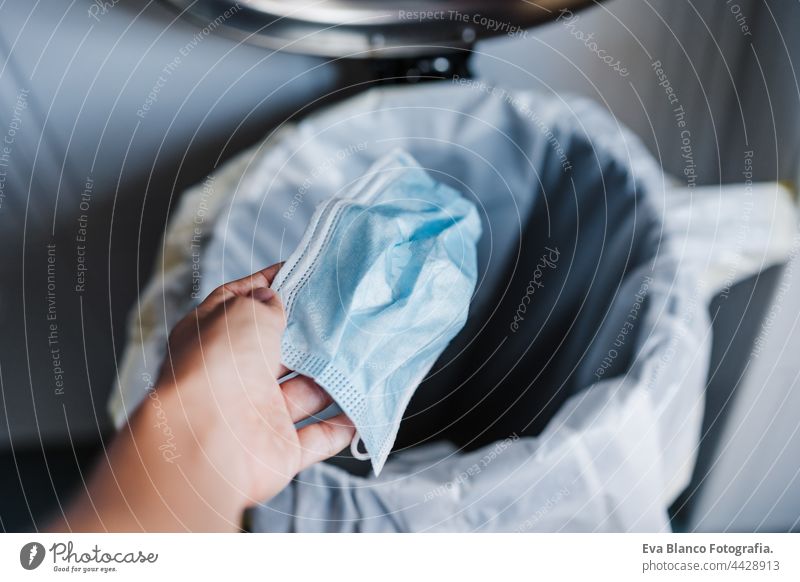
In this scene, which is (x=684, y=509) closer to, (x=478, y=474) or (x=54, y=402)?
(x=478, y=474)

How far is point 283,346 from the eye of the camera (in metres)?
0.26

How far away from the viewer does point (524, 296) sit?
0.40 m

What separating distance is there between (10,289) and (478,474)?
221 millimetres

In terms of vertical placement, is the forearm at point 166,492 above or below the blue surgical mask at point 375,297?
below

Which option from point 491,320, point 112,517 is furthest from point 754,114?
point 112,517

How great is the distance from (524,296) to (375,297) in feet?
0.48

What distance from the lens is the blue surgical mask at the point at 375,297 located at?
10.4 inches

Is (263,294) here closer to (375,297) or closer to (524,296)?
(375,297)

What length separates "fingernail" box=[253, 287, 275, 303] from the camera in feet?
0.84

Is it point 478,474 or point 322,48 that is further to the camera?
point 322,48

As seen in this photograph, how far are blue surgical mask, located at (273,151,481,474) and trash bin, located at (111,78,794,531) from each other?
36 millimetres

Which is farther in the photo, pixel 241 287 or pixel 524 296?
pixel 524 296

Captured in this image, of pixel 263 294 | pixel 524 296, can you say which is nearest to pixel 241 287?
pixel 263 294

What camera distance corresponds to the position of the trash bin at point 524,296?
0.24m
